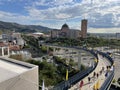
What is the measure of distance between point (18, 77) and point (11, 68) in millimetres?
1708

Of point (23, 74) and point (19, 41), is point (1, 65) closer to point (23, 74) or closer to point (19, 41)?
point (23, 74)

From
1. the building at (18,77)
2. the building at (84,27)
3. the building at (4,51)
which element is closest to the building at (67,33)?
the building at (84,27)

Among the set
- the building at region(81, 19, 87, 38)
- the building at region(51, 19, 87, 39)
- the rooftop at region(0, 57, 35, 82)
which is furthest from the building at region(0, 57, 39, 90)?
the building at region(81, 19, 87, 38)

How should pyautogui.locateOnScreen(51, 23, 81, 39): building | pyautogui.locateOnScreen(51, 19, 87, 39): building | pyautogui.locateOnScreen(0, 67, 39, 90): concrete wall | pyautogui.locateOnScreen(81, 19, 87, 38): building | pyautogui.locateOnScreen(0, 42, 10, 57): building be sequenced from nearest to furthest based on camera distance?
pyautogui.locateOnScreen(0, 67, 39, 90): concrete wall < pyautogui.locateOnScreen(0, 42, 10, 57): building < pyautogui.locateOnScreen(81, 19, 87, 38): building < pyautogui.locateOnScreen(51, 19, 87, 39): building < pyautogui.locateOnScreen(51, 23, 81, 39): building

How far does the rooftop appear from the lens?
951cm

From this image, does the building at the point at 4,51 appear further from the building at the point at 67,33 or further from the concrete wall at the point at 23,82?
the building at the point at 67,33

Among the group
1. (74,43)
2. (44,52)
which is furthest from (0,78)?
(74,43)

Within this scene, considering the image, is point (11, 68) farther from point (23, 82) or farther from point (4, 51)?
point (4, 51)

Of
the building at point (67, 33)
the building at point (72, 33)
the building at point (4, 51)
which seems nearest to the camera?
the building at point (4, 51)

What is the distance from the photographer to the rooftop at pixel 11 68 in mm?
9508

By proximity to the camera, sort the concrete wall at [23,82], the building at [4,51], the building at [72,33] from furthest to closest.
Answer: the building at [72,33]
the building at [4,51]
the concrete wall at [23,82]

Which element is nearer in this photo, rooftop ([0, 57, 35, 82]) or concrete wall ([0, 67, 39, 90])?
concrete wall ([0, 67, 39, 90])

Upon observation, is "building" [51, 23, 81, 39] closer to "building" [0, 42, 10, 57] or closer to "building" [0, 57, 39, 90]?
"building" [0, 42, 10, 57]

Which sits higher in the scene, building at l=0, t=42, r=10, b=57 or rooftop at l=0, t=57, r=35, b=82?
rooftop at l=0, t=57, r=35, b=82
